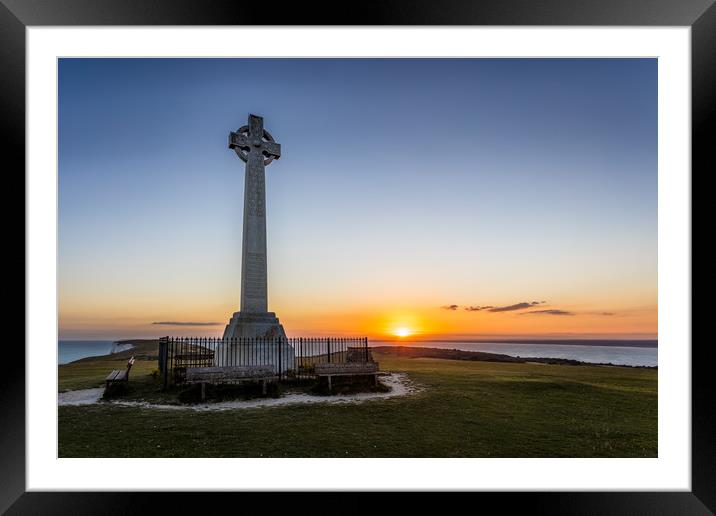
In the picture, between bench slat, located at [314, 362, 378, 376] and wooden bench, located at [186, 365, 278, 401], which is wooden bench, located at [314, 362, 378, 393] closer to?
bench slat, located at [314, 362, 378, 376]

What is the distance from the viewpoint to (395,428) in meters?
7.73

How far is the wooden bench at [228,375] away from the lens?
10289 millimetres

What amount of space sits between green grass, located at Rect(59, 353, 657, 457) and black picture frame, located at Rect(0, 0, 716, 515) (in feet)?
7.34

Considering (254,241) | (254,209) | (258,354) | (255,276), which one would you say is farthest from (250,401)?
(254,209)

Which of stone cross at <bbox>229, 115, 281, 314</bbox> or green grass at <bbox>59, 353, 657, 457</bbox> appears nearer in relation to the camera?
green grass at <bbox>59, 353, 657, 457</bbox>

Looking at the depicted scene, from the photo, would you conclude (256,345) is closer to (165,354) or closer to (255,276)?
(255,276)

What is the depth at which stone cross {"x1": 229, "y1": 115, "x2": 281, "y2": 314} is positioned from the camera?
46.7 feet

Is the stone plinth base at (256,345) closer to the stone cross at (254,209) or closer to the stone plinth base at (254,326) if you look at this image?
the stone plinth base at (254,326)

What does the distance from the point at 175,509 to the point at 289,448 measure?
2.51 metres

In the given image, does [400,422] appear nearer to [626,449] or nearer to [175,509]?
[626,449]

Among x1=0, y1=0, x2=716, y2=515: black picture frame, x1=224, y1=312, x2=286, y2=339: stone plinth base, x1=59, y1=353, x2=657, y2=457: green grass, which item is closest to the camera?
x1=0, y1=0, x2=716, y2=515: black picture frame

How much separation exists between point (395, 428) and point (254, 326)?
7.15 m

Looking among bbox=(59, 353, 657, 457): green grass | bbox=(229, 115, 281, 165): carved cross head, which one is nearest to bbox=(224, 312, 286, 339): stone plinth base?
bbox=(59, 353, 657, 457): green grass

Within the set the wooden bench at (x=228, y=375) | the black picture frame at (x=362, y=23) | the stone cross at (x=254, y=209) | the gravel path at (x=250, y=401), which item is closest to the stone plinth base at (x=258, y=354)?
the stone cross at (x=254, y=209)
